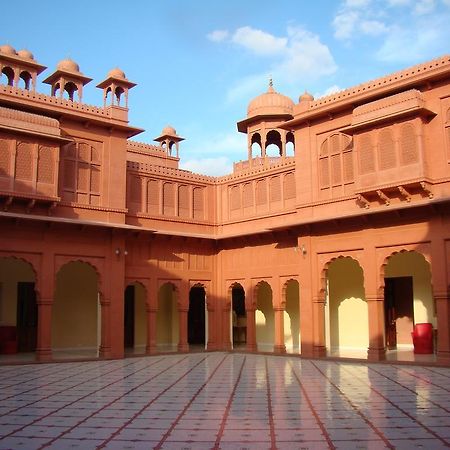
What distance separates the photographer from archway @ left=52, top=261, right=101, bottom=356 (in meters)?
19.7

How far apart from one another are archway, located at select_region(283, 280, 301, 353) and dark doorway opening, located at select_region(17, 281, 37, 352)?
8.64 m

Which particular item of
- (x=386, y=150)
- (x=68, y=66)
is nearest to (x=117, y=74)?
(x=68, y=66)

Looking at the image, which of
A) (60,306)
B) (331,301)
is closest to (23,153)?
(60,306)

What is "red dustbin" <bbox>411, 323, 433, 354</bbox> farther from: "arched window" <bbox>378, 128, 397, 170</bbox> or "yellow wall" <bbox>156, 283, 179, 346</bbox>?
"yellow wall" <bbox>156, 283, 179, 346</bbox>

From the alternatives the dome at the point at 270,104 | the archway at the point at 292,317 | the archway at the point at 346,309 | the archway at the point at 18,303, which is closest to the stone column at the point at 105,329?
the archway at the point at 18,303

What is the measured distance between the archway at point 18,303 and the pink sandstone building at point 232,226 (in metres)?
0.05

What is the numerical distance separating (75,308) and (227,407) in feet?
39.8

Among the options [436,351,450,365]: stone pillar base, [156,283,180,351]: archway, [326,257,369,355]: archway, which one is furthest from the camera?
[156,283,180,351]: archway

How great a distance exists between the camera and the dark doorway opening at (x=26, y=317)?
1962 centimetres

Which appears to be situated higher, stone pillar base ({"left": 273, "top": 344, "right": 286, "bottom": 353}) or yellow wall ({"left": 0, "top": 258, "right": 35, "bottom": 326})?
yellow wall ({"left": 0, "top": 258, "right": 35, "bottom": 326})

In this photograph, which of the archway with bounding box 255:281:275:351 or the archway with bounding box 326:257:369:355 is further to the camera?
the archway with bounding box 255:281:275:351

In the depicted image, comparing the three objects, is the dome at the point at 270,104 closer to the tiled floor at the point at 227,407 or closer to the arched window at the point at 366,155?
the arched window at the point at 366,155

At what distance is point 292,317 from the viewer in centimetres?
2125

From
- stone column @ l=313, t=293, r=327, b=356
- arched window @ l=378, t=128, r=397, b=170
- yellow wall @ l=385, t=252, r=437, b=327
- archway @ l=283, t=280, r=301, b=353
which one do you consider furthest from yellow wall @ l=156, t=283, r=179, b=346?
arched window @ l=378, t=128, r=397, b=170
